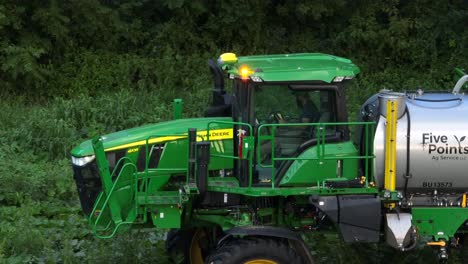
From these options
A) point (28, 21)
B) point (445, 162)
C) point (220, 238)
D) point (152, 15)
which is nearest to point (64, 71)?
point (28, 21)

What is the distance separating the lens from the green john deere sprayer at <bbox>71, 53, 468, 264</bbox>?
7.01 meters

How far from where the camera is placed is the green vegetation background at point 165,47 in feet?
48.6

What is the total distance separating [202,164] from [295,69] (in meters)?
1.24

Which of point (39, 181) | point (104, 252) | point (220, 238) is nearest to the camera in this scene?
point (220, 238)

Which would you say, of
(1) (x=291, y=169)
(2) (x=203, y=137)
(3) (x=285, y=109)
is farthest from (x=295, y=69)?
(2) (x=203, y=137)

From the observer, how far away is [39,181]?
36.4 feet

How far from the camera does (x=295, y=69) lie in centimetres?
727

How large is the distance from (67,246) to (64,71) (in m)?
9.46

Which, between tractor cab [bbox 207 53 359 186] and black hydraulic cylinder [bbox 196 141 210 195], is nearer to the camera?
black hydraulic cylinder [bbox 196 141 210 195]

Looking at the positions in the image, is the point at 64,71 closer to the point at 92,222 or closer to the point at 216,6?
the point at 216,6

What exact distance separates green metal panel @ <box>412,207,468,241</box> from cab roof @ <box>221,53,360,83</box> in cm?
144

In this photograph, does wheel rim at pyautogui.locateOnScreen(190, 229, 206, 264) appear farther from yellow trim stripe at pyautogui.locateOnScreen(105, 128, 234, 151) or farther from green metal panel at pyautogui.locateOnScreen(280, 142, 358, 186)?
→ green metal panel at pyautogui.locateOnScreen(280, 142, 358, 186)

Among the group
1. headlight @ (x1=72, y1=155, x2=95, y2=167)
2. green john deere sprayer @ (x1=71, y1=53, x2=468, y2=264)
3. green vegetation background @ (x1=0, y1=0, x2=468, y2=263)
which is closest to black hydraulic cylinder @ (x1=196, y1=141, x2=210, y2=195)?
green john deere sprayer @ (x1=71, y1=53, x2=468, y2=264)

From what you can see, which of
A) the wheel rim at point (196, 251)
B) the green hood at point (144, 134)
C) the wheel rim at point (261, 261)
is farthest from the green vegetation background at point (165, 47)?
the wheel rim at point (261, 261)
